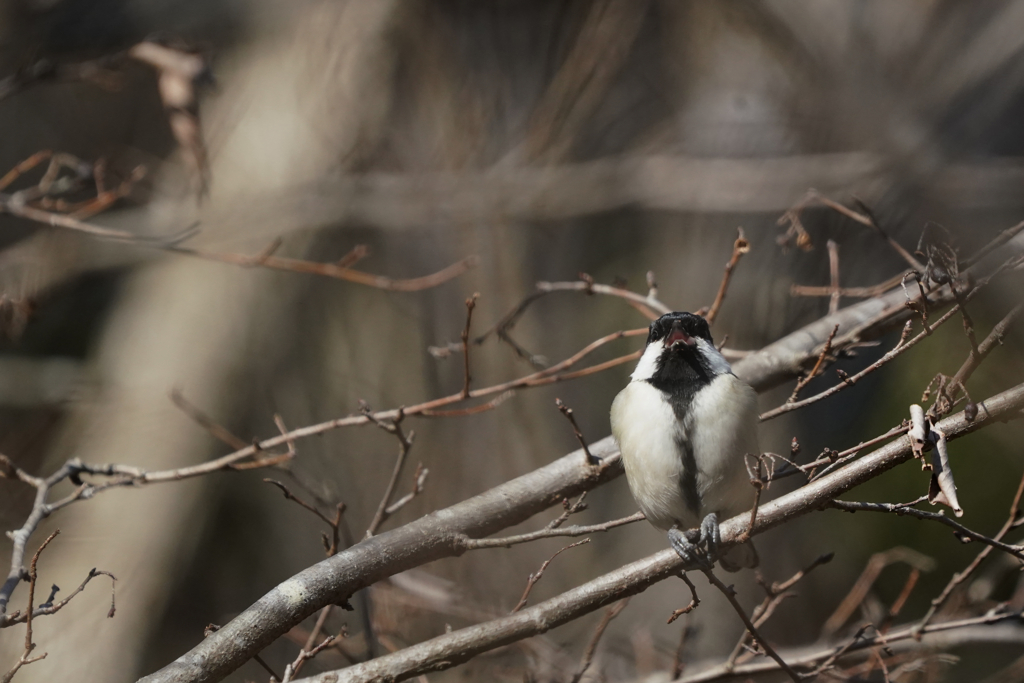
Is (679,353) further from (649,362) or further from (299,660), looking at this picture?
(299,660)

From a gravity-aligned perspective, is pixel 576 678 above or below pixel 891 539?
below

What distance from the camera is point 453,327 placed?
4.99 metres

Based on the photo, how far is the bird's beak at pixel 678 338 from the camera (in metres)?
2.17

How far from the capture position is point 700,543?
1.88 metres

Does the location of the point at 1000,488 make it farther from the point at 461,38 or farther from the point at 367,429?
the point at 461,38

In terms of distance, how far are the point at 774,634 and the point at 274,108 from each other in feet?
13.6

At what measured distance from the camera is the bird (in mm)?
1993

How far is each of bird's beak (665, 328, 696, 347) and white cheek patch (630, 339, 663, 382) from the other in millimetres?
47

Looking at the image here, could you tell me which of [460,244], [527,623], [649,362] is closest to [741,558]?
[649,362]

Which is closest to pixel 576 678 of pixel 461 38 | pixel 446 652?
pixel 446 652

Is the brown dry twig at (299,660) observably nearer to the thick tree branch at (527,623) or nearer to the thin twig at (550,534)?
the thick tree branch at (527,623)

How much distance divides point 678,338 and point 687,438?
0.93 feet

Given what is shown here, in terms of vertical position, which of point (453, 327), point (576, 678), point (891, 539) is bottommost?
point (576, 678)

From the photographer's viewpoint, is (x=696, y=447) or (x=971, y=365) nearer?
(x=971, y=365)
